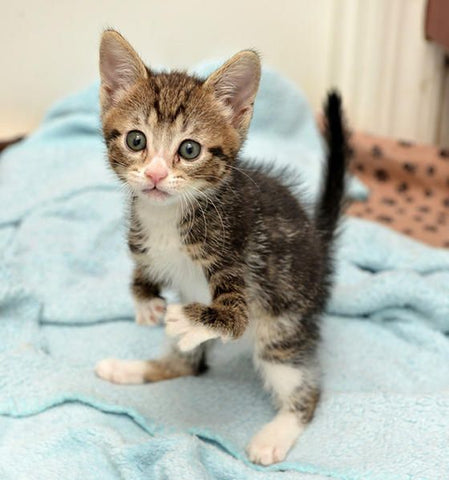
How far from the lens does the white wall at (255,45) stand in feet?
8.91

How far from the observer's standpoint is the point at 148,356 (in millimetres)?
1931

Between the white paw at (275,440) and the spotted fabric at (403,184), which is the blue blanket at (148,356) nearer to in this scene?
the white paw at (275,440)

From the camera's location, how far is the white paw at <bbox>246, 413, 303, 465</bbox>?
5.07 ft

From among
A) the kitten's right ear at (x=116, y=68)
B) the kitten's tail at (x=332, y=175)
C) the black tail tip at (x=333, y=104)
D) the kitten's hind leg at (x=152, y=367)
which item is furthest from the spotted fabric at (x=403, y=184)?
the kitten's right ear at (x=116, y=68)

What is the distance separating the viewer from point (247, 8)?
9.53ft

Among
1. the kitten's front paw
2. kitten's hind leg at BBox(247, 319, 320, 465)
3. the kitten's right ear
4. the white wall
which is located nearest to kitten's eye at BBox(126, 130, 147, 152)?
the kitten's right ear

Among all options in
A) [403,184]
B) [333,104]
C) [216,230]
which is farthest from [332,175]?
[403,184]

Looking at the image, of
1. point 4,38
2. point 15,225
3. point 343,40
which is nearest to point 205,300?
point 15,225

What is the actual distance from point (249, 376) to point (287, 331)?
0.99ft

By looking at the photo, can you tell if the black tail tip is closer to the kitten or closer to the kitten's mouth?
the kitten

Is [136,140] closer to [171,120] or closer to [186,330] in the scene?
[171,120]

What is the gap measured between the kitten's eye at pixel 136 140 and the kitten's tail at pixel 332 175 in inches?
24.7

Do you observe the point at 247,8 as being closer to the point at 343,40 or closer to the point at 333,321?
the point at 343,40

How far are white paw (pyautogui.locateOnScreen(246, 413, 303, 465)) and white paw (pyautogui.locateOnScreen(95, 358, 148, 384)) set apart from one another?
0.36 metres
